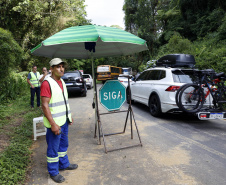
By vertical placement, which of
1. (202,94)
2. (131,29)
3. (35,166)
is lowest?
(35,166)

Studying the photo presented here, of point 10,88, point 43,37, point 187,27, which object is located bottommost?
point 10,88

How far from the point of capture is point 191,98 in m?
5.88

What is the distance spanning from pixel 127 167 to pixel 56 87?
188 cm

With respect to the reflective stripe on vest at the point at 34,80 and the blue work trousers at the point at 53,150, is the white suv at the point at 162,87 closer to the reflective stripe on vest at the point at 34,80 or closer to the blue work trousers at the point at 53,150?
the blue work trousers at the point at 53,150

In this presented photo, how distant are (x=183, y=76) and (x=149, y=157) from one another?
3.48 meters

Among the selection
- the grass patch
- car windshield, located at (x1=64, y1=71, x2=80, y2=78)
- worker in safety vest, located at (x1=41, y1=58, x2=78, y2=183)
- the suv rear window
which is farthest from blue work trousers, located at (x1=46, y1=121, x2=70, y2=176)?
car windshield, located at (x1=64, y1=71, x2=80, y2=78)

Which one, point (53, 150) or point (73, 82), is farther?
point (73, 82)

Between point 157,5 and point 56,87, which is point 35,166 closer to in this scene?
point 56,87

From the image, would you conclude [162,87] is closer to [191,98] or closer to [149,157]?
[191,98]

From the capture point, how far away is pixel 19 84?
1177 centimetres

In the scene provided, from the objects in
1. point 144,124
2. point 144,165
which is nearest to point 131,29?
point 144,124

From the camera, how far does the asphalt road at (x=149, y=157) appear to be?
124 inches

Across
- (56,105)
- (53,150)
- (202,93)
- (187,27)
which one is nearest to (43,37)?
(202,93)

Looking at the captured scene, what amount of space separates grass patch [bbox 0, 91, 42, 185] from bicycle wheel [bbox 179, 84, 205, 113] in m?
4.26
